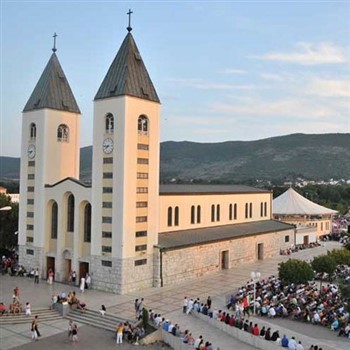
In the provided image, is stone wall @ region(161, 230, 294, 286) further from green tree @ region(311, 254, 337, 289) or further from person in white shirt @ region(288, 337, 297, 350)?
person in white shirt @ region(288, 337, 297, 350)

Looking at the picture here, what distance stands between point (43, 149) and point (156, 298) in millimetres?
15618

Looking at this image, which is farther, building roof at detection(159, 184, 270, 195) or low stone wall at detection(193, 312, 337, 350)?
building roof at detection(159, 184, 270, 195)

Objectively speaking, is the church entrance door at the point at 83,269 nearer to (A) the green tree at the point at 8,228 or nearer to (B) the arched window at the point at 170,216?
(B) the arched window at the point at 170,216

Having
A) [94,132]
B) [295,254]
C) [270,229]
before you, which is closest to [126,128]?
Result: [94,132]

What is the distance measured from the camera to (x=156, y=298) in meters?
31.5

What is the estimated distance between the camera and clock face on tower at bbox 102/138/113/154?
3425cm

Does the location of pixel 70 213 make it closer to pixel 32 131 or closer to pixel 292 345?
pixel 32 131

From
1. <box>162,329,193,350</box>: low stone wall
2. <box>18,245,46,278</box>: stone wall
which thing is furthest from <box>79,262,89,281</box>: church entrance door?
<box>162,329,193,350</box>: low stone wall

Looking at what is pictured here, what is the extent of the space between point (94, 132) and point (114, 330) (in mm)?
15253

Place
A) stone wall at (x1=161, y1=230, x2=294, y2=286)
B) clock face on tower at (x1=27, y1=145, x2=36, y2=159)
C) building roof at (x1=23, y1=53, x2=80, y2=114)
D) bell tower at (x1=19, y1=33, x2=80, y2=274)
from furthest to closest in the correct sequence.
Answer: clock face on tower at (x1=27, y1=145, x2=36, y2=159)
building roof at (x1=23, y1=53, x2=80, y2=114)
bell tower at (x1=19, y1=33, x2=80, y2=274)
stone wall at (x1=161, y1=230, x2=294, y2=286)

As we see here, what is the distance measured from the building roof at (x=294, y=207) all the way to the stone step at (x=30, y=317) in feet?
150

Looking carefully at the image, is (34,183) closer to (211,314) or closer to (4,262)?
(4,262)

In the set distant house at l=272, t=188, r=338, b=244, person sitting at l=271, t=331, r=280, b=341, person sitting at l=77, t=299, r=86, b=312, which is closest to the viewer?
person sitting at l=271, t=331, r=280, b=341

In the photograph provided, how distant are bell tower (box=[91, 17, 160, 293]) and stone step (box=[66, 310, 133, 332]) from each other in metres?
4.44
